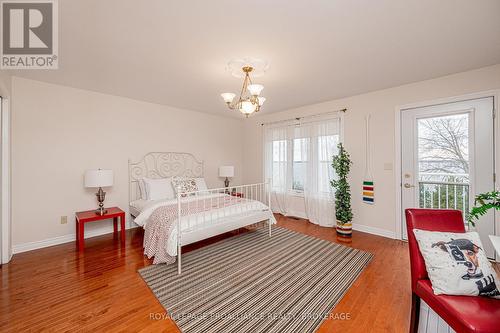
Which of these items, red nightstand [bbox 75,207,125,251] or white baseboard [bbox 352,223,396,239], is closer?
red nightstand [bbox 75,207,125,251]

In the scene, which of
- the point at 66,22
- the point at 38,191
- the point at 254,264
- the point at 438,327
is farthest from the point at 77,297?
the point at 438,327

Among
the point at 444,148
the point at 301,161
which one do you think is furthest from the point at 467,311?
the point at 301,161

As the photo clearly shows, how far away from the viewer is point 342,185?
3613mm

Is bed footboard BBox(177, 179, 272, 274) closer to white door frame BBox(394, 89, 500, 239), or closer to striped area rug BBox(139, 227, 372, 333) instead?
striped area rug BBox(139, 227, 372, 333)

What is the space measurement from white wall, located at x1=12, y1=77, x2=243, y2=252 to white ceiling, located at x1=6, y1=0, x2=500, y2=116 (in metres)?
0.36

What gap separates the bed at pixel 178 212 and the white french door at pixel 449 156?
233 centimetres

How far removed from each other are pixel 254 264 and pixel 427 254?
1.77 metres

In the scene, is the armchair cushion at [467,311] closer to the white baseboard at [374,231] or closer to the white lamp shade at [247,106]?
the white lamp shade at [247,106]

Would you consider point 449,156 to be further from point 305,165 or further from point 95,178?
point 95,178

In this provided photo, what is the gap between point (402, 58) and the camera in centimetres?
240

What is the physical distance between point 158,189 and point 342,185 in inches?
132

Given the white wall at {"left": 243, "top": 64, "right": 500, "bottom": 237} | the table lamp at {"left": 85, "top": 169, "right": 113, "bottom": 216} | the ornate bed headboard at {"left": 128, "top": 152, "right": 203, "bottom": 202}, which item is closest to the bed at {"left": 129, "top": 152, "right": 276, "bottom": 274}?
the ornate bed headboard at {"left": 128, "top": 152, "right": 203, "bottom": 202}

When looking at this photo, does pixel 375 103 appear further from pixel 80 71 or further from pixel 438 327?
pixel 80 71

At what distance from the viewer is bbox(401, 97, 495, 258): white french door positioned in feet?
8.71
